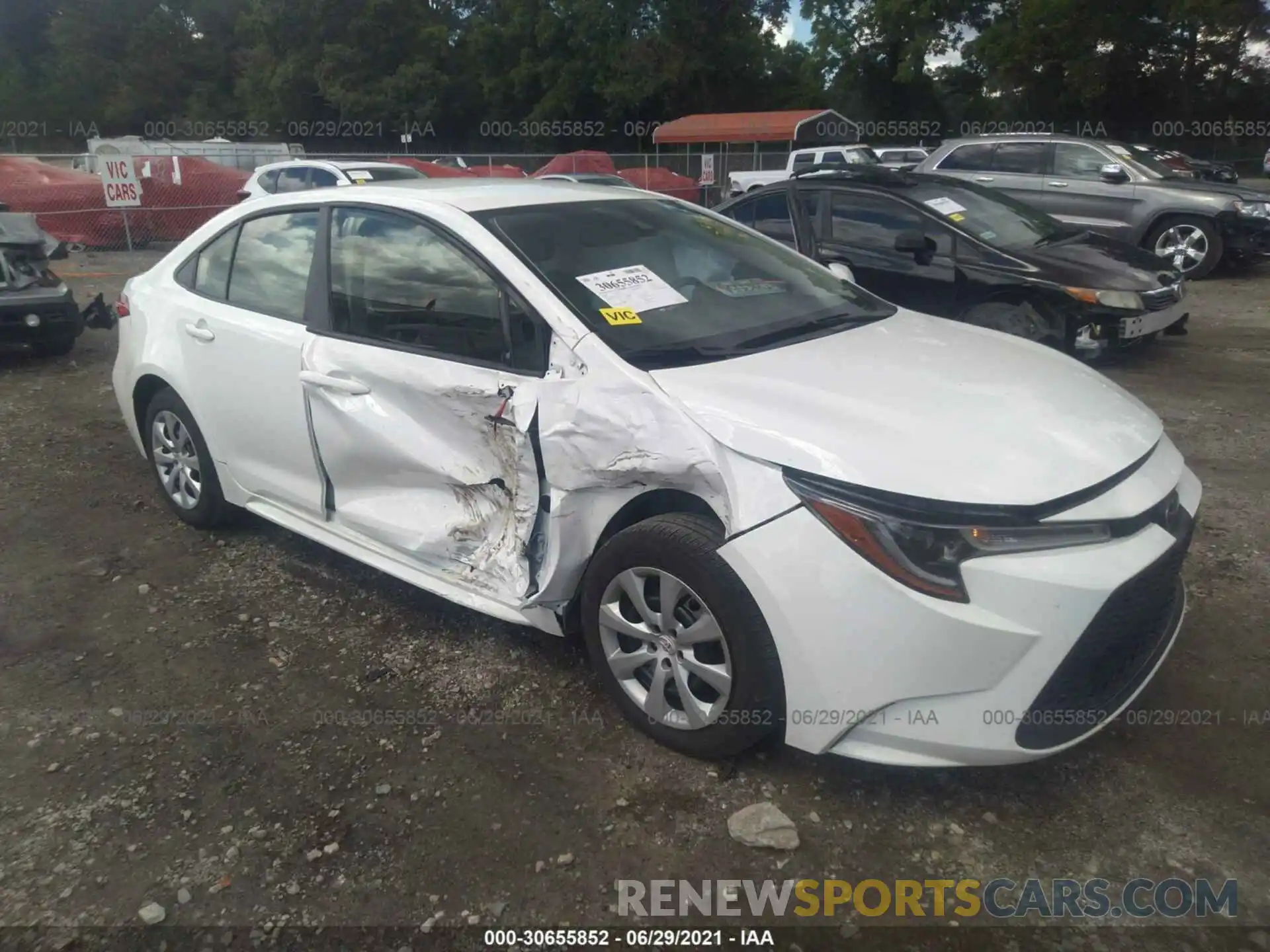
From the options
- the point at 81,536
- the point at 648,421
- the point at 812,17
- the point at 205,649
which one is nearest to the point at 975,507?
the point at 648,421

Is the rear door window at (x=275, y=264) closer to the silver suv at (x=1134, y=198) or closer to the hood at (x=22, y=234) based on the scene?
the hood at (x=22, y=234)

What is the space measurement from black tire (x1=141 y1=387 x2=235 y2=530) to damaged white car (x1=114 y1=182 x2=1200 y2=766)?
119 mm

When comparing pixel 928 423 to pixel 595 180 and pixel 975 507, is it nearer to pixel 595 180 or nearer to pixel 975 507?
pixel 975 507

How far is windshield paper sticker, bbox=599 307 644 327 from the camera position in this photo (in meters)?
3.08

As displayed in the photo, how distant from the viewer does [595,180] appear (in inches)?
676

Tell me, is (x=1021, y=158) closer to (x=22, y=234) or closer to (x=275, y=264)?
(x=275, y=264)

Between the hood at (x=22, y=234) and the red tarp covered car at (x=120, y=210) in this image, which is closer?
the hood at (x=22, y=234)

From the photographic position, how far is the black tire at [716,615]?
102 inches

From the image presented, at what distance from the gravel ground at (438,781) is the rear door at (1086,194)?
785cm

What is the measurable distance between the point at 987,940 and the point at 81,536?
434 cm

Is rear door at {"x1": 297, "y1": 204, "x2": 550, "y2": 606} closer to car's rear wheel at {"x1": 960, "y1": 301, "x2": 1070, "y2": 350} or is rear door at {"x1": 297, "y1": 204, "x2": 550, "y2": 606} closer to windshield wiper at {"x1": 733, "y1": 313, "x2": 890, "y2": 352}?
windshield wiper at {"x1": 733, "y1": 313, "x2": 890, "y2": 352}

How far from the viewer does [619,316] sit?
3107 mm

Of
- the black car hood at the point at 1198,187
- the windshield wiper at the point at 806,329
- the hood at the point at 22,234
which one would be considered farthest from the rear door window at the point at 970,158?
the hood at the point at 22,234

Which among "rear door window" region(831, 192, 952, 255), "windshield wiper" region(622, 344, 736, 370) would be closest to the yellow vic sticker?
"windshield wiper" region(622, 344, 736, 370)
